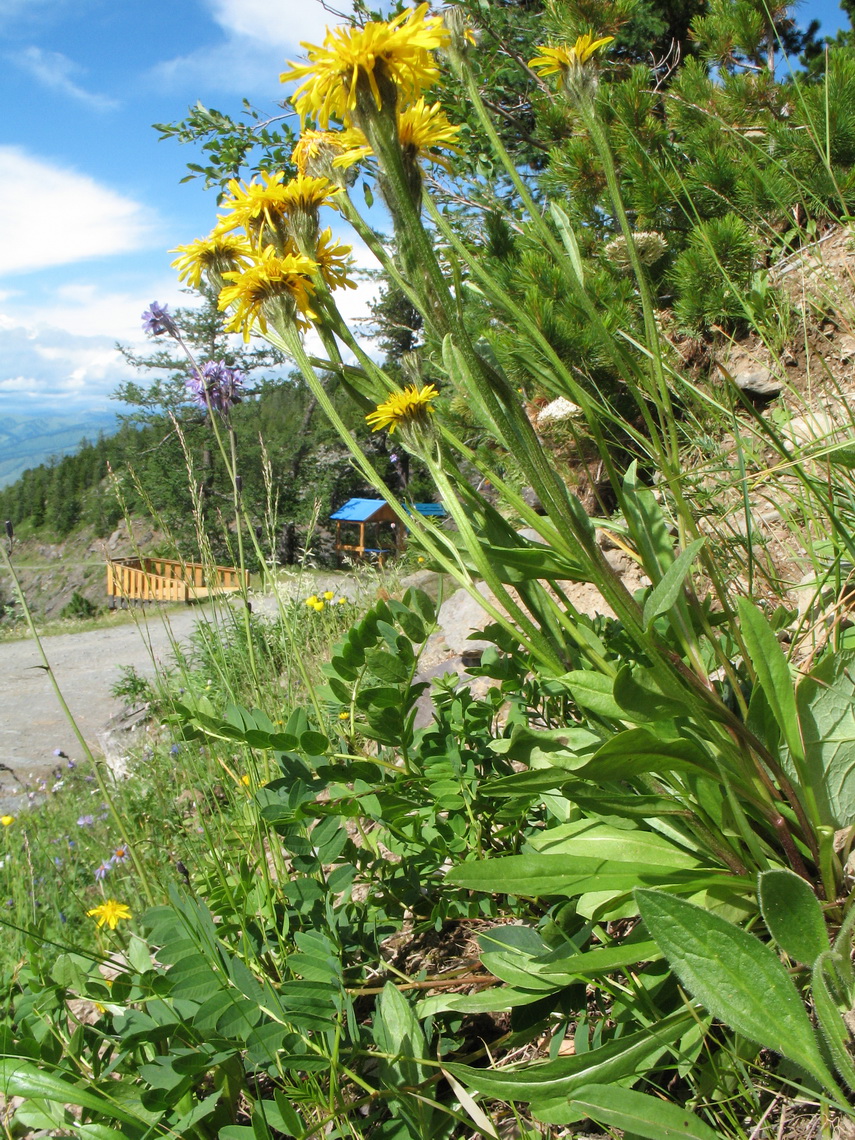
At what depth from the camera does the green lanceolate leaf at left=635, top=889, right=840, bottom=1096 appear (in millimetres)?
706

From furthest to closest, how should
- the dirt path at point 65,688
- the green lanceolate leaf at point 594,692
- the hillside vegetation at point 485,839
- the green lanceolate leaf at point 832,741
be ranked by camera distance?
the dirt path at point 65,688
the green lanceolate leaf at point 832,741
the green lanceolate leaf at point 594,692
the hillside vegetation at point 485,839

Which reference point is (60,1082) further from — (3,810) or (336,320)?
(3,810)

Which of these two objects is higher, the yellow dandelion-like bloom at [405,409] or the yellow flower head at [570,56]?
the yellow flower head at [570,56]

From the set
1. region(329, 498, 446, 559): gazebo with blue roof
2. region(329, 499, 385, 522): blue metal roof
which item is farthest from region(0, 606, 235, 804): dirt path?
region(329, 499, 385, 522): blue metal roof

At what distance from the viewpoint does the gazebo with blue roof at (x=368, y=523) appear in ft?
54.5

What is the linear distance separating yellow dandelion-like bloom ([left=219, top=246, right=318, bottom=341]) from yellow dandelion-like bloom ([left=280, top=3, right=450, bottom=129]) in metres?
0.20

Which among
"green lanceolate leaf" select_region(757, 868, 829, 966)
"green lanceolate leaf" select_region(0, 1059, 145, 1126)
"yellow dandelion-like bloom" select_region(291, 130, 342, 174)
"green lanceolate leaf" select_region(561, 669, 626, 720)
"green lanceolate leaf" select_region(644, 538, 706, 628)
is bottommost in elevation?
"green lanceolate leaf" select_region(0, 1059, 145, 1126)

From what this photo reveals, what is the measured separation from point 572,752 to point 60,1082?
77 cm

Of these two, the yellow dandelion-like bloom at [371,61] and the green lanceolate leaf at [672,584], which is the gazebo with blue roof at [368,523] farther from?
the green lanceolate leaf at [672,584]

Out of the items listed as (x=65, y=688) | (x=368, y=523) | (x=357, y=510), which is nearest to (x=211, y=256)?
(x=65, y=688)

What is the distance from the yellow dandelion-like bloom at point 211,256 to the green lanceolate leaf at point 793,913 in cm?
116

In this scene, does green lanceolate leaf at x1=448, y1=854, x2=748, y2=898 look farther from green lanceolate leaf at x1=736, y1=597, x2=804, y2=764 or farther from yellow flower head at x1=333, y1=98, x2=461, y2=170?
yellow flower head at x1=333, y1=98, x2=461, y2=170

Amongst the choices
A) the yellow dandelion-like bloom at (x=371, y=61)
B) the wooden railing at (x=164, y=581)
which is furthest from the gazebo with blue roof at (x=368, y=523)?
the yellow dandelion-like bloom at (x=371, y=61)

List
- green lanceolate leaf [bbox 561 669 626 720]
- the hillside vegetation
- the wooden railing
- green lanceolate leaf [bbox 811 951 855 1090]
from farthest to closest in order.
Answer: the wooden railing → green lanceolate leaf [bbox 561 669 626 720] → the hillside vegetation → green lanceolate leaf [bbox 811 951 855 1090]
